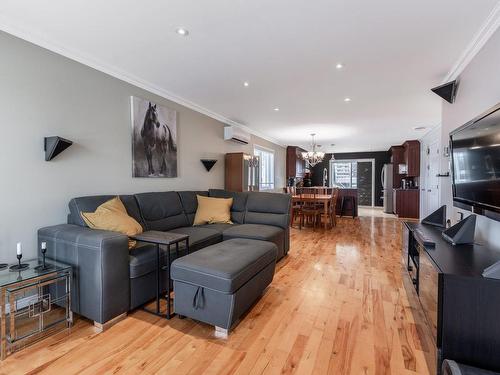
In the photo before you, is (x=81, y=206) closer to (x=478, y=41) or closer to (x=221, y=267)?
(x=221, y=267)

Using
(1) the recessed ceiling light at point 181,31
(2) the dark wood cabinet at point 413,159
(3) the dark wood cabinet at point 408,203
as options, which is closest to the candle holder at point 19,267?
(1) the recessed ceiling light at point 181,31

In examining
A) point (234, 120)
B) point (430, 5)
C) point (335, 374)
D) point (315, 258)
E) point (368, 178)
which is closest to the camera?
point (335, 374)

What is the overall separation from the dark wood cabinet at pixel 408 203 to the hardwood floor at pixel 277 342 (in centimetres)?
547

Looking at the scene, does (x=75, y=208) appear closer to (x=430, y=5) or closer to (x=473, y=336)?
(x=473, y=336)

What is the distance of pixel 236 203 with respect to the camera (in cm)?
393

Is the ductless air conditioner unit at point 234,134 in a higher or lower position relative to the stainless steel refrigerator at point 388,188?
higher

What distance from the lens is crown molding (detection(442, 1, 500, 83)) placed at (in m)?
1.86

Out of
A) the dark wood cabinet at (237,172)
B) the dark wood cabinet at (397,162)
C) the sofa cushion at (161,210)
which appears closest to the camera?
the sofa cushion at (161,210)

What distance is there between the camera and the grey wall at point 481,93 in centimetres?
190

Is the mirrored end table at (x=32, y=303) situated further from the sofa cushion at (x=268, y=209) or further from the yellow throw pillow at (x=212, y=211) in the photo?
the sofa cushion at (x=268, y=209)

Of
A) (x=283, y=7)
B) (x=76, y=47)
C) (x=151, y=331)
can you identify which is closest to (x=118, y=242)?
(x=151, y=331)

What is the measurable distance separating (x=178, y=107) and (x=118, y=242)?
254cm

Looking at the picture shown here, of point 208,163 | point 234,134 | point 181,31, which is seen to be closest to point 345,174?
point 234,134

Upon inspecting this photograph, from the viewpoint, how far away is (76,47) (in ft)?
7.77
